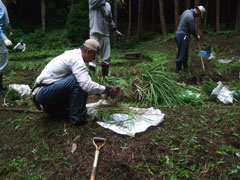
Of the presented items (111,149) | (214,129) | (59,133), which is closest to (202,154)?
(214,129)

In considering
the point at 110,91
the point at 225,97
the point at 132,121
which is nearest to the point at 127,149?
the point at 132,121

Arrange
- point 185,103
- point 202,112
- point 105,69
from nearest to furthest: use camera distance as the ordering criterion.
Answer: point 202,112
point 185,103
point 105,69

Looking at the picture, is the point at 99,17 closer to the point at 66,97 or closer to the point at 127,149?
the point at 66,97

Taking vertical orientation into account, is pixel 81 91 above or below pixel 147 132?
above

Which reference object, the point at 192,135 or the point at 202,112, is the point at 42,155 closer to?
the point at 192,135

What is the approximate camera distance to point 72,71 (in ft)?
8.18

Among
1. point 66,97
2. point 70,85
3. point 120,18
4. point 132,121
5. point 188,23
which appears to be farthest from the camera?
point 120,18

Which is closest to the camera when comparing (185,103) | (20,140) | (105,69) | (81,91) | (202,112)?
(81,91)

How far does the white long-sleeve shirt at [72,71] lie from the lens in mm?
2422

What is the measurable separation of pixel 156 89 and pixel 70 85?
1435 mm

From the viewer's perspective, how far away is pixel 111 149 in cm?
239

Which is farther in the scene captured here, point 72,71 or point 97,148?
point 72,71

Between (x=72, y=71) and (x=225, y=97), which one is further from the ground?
(x=72, y=71)

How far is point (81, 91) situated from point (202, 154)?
135 cm
